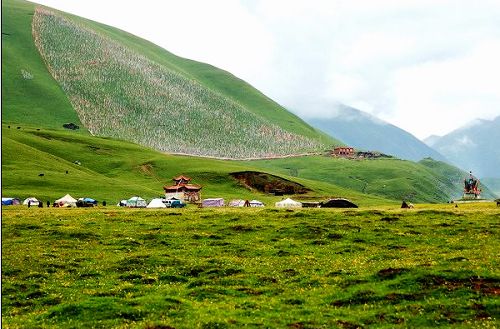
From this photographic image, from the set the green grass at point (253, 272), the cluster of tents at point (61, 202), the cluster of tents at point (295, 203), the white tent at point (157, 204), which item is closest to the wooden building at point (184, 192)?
the cluster of tents at point (295, 203)

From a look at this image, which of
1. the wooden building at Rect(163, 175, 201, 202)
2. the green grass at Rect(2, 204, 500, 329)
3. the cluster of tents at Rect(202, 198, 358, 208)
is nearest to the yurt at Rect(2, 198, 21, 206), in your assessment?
the cluster of tents at Rect(202, 198, 358, 208)

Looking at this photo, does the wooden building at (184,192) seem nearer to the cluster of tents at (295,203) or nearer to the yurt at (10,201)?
the cluster of tents at (295,203)

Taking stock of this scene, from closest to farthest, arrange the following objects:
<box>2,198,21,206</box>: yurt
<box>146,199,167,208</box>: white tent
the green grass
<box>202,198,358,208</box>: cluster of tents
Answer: the green grass < <box>202,198,358,208</box>: cluster of tents < <box>146,199,167,208</box>: white tent < <box>2,198,21,206</box>: yurt

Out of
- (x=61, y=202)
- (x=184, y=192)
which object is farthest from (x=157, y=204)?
(x=184, y=192)

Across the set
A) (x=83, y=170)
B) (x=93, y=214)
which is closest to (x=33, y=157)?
(x=83, y=170)

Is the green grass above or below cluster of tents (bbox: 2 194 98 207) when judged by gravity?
above

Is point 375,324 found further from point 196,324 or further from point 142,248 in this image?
point 142,248

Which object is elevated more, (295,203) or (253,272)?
(295,203)

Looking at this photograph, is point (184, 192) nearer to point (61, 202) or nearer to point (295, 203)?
point (295, 203)

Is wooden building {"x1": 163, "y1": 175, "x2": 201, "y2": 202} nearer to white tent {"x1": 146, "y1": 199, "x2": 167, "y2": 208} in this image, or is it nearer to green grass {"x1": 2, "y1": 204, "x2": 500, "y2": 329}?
white tent {"x1": 146, "y1": 199, "x2": 167, "y2": 208}

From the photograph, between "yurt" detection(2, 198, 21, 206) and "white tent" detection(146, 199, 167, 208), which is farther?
"yurt" detection(2, 198, 21, 206)

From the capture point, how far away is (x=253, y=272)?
36.5 metres

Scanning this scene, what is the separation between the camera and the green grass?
993 inches

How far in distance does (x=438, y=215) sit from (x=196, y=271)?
124 feet
